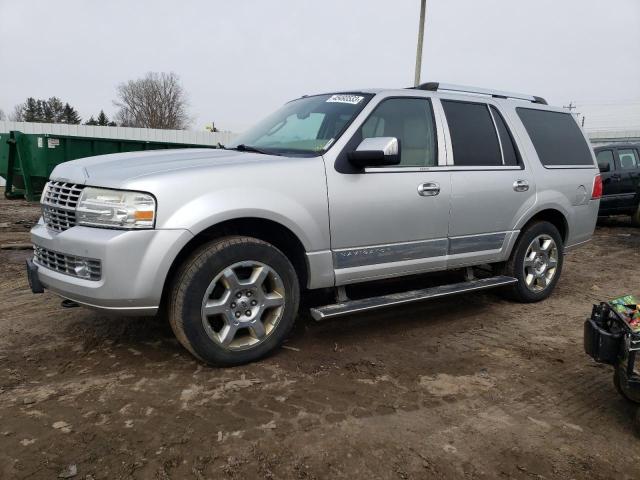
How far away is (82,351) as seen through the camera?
3543mm

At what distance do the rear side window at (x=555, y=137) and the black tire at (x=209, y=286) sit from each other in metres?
2.99

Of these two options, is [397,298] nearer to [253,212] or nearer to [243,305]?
[243,305]

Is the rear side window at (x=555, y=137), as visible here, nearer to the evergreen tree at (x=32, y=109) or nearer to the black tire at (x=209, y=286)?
the black tire at (x=209, y=286)

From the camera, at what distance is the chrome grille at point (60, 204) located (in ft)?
10.3

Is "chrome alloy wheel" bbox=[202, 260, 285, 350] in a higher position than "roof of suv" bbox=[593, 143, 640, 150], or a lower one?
lower

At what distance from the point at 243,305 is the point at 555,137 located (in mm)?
3746

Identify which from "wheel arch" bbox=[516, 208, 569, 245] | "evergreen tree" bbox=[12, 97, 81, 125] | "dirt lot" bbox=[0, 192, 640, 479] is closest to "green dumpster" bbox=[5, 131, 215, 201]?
"dirt lot" bbox=[0, 192, 640, 479]

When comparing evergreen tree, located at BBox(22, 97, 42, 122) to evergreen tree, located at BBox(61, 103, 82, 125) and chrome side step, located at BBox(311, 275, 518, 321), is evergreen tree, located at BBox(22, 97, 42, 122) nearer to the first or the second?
evergreen tree, located at BBox(61, 103, 82, 125)

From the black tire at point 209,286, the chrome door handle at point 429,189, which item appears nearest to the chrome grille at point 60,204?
the black tire at point 209,286

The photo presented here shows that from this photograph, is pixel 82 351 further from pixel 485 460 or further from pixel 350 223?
pixel 485 460

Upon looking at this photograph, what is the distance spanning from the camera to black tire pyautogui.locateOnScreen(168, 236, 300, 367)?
3068 mm

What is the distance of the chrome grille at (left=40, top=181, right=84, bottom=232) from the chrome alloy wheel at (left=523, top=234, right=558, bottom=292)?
3.93 m

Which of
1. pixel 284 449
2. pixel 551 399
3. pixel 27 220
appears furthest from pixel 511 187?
pixel 27 220

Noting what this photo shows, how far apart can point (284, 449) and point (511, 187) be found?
3.21m
